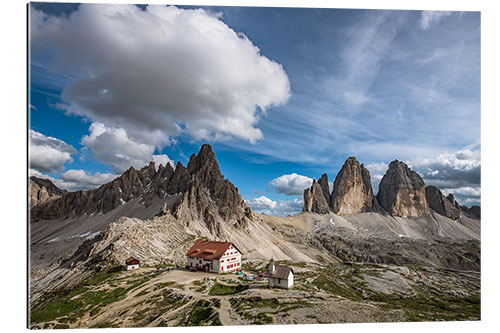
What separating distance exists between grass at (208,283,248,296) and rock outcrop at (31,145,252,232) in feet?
171

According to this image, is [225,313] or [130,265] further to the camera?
[130,265]

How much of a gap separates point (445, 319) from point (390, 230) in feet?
586

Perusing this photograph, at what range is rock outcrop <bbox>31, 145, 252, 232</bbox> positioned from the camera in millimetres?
89312

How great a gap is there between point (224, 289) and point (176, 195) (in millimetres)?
82479

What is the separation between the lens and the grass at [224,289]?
2486cm

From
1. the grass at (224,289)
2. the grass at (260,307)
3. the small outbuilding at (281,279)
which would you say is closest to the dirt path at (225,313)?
the grass at (260,307)

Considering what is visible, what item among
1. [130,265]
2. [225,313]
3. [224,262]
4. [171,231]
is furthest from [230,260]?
[171,231]

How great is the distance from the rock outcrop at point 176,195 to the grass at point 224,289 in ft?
171

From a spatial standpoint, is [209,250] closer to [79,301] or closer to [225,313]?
[79,301]

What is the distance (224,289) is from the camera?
2655 centimetres

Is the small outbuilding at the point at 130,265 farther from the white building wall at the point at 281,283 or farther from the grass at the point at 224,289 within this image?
the white building wall at the point at 281,283

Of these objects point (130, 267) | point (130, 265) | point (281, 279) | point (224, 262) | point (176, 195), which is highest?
point (176, 195)
